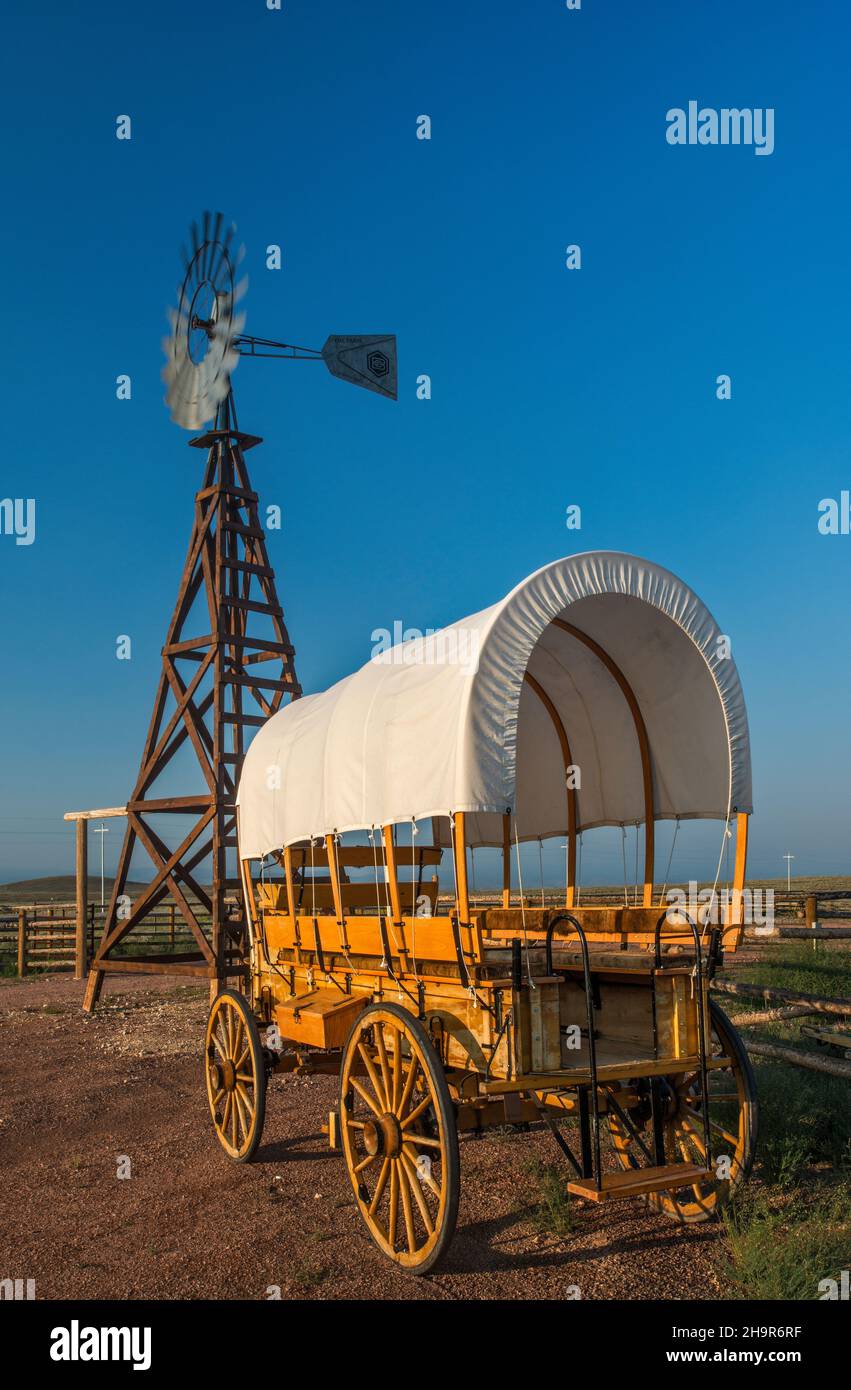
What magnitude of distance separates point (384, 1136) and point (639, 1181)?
140 cm

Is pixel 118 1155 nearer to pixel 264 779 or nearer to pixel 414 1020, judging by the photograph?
pixel 264 779

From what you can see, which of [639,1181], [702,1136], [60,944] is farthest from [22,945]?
[639,1181]

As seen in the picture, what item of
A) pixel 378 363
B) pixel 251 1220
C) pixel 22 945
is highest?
pixel 378 363

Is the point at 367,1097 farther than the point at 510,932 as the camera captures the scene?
No

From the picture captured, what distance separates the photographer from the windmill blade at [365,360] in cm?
1173

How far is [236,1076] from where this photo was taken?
25.2ft

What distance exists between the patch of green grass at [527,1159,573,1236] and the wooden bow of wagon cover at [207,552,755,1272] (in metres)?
0.20

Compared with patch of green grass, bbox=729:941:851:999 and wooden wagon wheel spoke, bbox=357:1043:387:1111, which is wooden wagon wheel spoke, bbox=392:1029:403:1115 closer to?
wooden wagon wheel spoke, bbox=357:1043:387:1111

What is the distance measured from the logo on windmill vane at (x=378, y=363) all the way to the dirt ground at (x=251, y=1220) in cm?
774

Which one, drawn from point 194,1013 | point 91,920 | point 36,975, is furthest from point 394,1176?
point 36,975

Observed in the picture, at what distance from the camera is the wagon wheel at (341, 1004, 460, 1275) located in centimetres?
490

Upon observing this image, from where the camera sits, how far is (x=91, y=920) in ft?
67.1

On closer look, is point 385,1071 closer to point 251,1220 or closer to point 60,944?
point 251,1220

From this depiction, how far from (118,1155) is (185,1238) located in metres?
2.11
